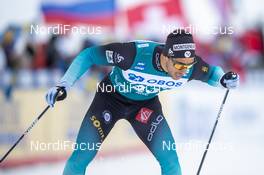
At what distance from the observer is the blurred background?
6547 millimetres

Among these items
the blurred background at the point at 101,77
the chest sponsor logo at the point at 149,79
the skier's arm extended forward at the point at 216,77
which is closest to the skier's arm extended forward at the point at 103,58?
the chest sponsor logo at the point at 149,79

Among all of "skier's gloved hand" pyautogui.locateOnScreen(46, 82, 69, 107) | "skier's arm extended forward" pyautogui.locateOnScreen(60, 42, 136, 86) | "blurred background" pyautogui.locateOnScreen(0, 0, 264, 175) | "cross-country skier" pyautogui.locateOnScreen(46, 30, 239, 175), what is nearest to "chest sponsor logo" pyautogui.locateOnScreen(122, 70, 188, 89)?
"cross-country skier" pyautogui.locateOnScreen(46, 30, 239, 175)

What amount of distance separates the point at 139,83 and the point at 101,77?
2726mm

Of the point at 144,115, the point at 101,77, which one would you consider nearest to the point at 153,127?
the point at 144,115

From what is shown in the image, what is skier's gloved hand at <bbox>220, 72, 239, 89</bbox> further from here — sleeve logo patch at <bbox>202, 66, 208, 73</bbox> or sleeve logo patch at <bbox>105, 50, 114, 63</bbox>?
sleeve logo patch at <bbox>105, 50, 114, 63</bbox>

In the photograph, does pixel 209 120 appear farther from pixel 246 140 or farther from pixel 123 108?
pixel 123 108

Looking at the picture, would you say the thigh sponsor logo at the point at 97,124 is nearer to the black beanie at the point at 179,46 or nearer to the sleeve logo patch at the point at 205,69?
the black beanie at the point at 179,46

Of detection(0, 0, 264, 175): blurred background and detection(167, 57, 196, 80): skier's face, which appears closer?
detection(167, 57, 196, 80): skier's face

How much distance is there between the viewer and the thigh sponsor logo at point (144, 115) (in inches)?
175

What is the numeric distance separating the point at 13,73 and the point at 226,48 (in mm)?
3187

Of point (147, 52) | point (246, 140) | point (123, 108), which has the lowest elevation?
point (246, 140)

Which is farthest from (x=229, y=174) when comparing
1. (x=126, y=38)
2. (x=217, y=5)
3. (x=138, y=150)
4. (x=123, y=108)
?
(x=217, y=5)

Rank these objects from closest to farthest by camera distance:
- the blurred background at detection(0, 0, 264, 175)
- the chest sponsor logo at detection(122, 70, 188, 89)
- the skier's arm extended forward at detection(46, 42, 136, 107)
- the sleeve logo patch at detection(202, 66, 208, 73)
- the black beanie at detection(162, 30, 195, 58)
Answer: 1. the black beanie at detection(162, 30, 195, 58)
2. the skier's arm extended forward at detection(46, 42, 136, 107)
3. the chest sponsor logo at detection(122, 70, 188, 89)
4. the sleeve logo patch at detection(202, 66, 208, 73)
5. the blurred background at detection(0, 0, 264, 175)

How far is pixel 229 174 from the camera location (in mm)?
6152
